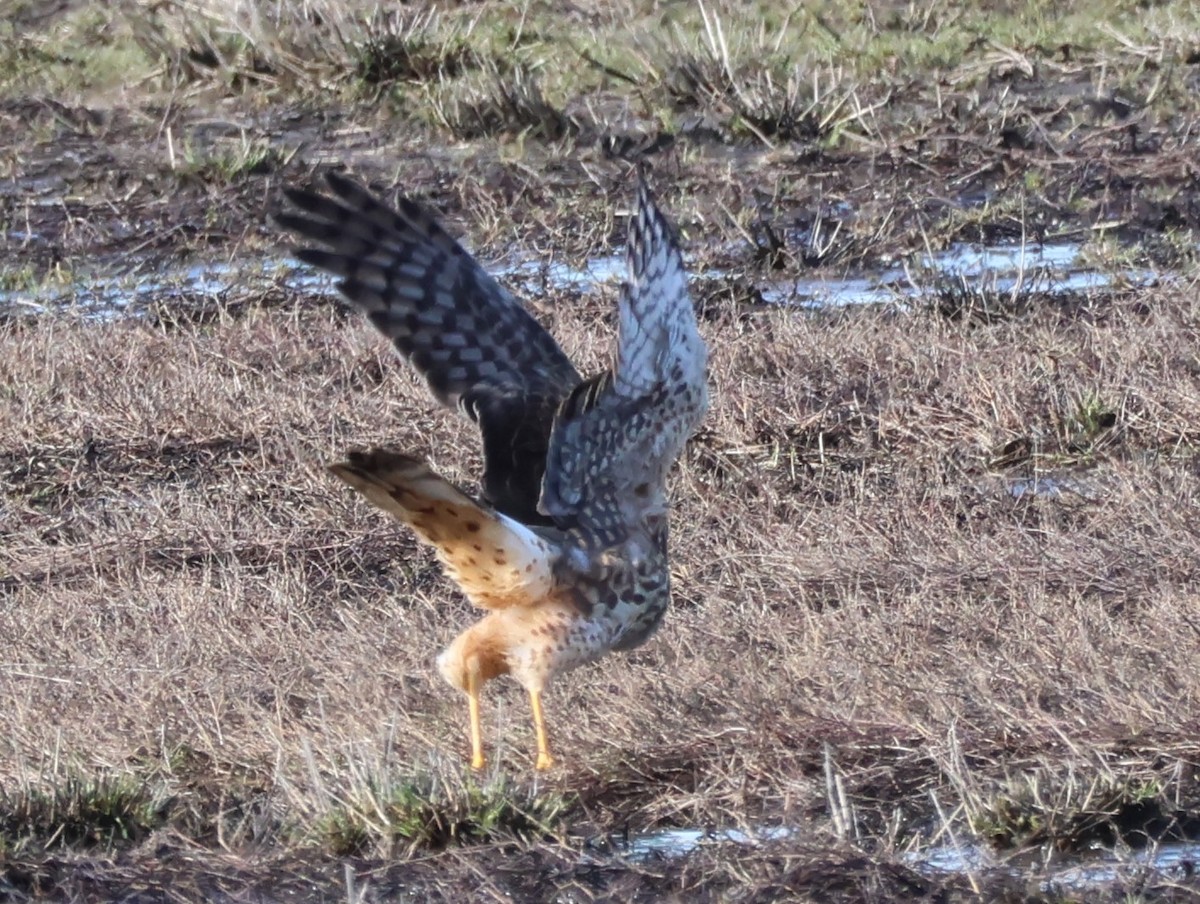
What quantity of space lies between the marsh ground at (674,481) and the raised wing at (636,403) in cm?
46

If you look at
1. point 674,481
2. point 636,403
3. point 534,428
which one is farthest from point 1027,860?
point 674,481

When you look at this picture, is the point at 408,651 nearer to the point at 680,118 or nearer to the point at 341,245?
the point at 341,245

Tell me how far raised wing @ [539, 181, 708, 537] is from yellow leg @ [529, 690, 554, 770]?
48 centimetres

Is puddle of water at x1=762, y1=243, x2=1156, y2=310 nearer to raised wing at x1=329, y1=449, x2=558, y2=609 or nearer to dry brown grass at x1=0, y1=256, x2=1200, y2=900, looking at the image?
dry brown grass at x1=0, y1=256, x2=1200, y2=900

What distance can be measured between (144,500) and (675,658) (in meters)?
2.54

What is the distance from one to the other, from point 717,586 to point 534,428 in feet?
2.93

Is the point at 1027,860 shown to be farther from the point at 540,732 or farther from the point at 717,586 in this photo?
the point at 717,586

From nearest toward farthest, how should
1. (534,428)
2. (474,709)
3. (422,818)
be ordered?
(422,818)
(474,709)
(534,428)

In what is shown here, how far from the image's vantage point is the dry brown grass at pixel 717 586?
4633 millimetres

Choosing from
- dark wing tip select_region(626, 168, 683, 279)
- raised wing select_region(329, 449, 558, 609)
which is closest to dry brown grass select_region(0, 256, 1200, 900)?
raised wing select_region(329, 449, 558, 609)

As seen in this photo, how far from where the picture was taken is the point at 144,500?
732cm

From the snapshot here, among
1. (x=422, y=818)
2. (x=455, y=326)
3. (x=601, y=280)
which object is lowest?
(x=422, y=818)

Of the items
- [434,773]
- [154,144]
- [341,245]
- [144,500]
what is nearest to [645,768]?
[434,773]

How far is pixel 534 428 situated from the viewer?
5.57 m
